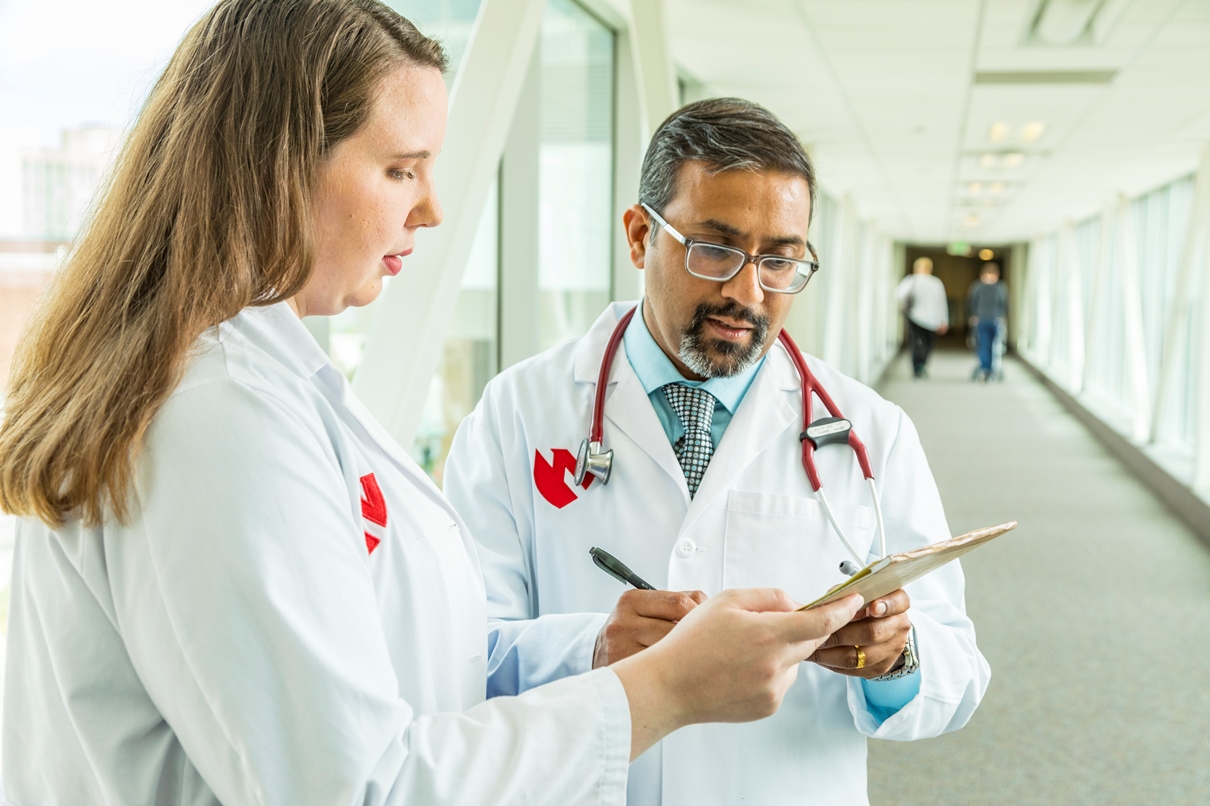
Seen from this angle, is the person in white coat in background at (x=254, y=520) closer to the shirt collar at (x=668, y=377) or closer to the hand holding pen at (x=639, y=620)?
the hand holding pen at (x=639, y=620)

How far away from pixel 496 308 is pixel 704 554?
247cm

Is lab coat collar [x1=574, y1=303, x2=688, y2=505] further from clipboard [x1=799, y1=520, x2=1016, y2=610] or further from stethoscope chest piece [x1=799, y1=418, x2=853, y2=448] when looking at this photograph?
clipboard [x1=799, y1=520, x2=1016, y2=610]

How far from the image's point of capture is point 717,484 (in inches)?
58.1

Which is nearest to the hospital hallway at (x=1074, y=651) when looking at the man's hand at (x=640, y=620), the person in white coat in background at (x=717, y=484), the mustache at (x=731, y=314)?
the person in white coat in background at (x=717, y=484)

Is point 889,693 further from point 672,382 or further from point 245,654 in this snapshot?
point 245,654

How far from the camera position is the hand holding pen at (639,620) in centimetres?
120

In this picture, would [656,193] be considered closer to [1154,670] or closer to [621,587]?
[621,587]

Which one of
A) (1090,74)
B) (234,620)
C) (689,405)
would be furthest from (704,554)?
(1090,74)

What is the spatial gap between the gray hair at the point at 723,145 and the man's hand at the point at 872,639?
26.9 inches

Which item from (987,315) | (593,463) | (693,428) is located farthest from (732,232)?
(987,315)

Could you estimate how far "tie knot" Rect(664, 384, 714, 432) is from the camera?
1585 millimetres

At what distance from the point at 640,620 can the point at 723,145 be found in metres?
0.74

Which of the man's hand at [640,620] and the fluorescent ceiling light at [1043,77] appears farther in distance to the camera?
the fluorescent ceiling light at [1043,77]

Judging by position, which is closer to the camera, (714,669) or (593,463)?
(714,669)
